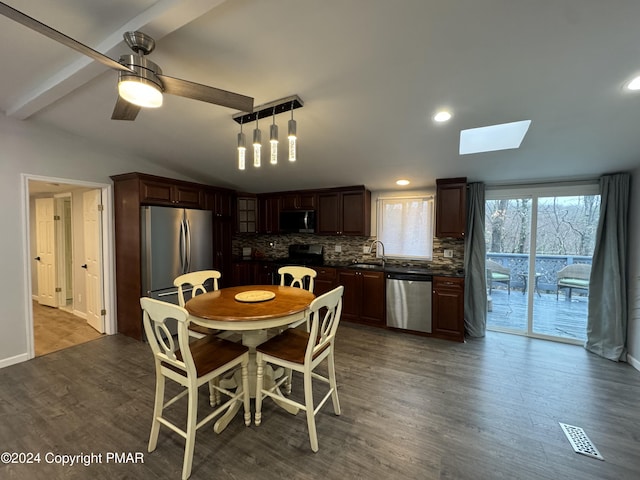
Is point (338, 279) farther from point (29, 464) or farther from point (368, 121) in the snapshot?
point (29, 464)

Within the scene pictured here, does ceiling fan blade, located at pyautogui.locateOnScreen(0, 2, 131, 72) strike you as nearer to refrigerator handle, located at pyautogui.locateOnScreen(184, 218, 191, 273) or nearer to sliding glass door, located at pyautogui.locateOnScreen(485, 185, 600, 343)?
refrigerator handle, located at pyautogui.locateOnScreen(184, 218, 191, 273)

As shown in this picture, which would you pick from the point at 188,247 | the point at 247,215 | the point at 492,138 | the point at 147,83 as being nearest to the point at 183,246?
the point at 188,247

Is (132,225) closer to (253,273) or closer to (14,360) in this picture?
(14,360)

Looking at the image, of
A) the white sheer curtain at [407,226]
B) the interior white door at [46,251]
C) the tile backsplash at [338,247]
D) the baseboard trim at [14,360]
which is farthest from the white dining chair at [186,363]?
the interior white door at [46,251]

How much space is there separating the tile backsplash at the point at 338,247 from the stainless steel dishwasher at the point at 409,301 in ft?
1.96

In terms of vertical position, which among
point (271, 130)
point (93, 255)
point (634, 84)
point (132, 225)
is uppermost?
point (634, 84)

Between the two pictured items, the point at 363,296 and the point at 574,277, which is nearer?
the point at 574,277

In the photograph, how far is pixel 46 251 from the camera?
4.92m

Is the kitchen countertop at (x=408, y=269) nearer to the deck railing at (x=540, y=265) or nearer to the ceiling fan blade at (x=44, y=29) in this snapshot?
the deck railing at (x=540, y=265)

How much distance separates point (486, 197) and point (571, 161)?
1.03 m

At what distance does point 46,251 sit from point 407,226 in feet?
21.6

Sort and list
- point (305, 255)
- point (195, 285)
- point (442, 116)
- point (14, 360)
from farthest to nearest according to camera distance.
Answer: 1. point (305, 255)
2. point (14, 360)
3. point (195, 285)
4. point (442, 116)

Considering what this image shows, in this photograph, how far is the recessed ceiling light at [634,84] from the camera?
169 centimetres

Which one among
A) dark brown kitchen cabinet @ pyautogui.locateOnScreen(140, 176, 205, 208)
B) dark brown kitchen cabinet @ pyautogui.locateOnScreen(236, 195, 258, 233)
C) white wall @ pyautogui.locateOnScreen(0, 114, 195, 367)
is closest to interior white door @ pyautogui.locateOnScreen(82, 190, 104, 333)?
white wall @ pyautogui.locateOnScreen(0, 114, 195, 367)
